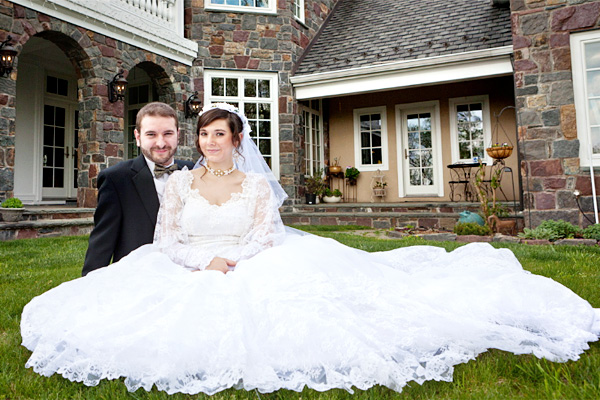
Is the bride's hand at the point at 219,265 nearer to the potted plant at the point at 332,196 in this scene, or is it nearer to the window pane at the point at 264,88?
the window pane at the point at 264,88

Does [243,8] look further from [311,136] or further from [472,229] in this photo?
[472,229]

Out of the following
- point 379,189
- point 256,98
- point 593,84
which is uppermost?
point 256,98

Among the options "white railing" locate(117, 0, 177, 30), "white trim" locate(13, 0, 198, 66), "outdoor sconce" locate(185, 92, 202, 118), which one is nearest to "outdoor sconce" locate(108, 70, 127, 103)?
"white trim" locate(13, 0, 198, 66)

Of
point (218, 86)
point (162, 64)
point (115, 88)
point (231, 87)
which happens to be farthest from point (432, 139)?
point (115, 88)

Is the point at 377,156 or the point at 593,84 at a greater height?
the point at 593,84

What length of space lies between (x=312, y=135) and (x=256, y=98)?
5.44 ft

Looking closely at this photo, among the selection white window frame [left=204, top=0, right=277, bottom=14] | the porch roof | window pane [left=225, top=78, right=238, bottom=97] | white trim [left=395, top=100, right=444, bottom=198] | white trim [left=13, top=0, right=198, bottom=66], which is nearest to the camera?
white trim [left=13, top=0, right=198, bottom=66]

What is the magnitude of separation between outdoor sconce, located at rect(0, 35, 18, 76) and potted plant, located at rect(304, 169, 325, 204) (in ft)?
18.4

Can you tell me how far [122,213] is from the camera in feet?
7.52

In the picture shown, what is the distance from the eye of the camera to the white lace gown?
1.52 m

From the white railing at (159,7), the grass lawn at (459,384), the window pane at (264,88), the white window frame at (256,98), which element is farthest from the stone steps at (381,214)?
the grass lawn at (459,384)

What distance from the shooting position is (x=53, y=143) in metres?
8.95

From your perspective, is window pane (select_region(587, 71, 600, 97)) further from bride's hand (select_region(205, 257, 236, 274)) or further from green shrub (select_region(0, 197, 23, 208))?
green shrub (select_region(0, 197, 23, 208))

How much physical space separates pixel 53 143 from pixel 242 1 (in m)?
4.84
